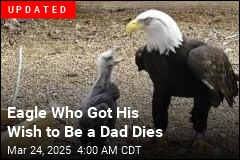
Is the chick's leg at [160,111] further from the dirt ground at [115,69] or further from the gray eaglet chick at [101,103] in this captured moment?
the gray eaglet chick at [101,103]

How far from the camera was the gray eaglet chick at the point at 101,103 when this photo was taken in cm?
230

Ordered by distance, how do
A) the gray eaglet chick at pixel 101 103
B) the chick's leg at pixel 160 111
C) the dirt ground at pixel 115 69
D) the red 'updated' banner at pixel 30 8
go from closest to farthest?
the gray eaglet chick at pixel 101 103 → the red 'updated' banner at pixel 30 8 → the chick's leg at pixel 160 111 → the dirt ground at pixel 115 69

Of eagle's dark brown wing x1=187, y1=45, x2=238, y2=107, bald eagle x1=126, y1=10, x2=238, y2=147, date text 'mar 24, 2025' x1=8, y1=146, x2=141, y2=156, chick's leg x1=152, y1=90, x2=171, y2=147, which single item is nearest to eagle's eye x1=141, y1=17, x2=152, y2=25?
bald eagle x1=126, y1=10, x2=238, y2=147

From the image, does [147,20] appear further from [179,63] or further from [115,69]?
[115,69]

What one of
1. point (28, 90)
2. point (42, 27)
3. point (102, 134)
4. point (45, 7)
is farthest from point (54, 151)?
point (42, 27)

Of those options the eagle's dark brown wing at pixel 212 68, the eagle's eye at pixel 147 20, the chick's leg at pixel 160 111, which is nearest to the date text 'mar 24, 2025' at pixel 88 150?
the chick's leg at pixel 160 111

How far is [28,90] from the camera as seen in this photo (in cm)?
339

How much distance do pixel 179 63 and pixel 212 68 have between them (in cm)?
16

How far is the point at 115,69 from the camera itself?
3777 millimetres

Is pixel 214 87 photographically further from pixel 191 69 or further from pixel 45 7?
pixel 45 7

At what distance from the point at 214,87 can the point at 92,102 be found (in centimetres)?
57

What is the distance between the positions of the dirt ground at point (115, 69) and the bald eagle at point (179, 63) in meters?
0.31

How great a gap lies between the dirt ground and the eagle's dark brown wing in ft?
1.11

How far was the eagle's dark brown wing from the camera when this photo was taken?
92.0 inches
